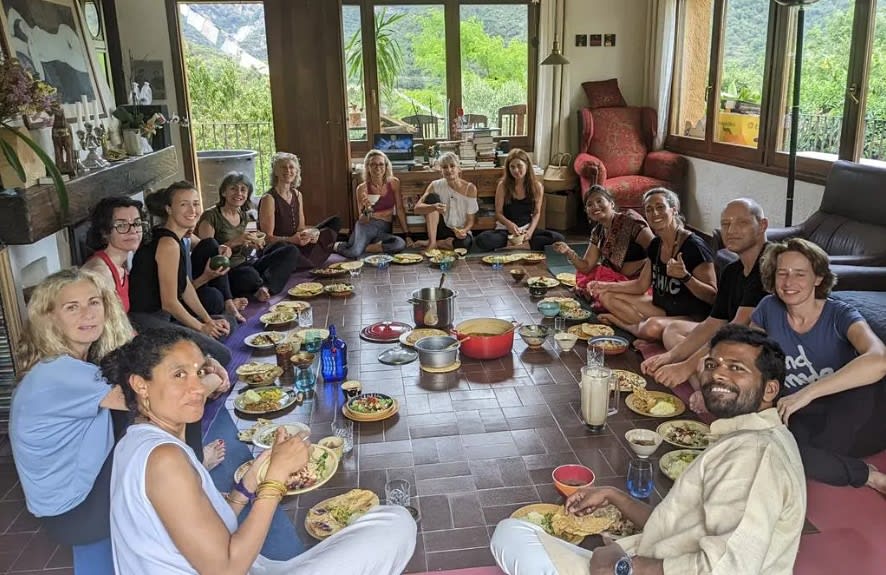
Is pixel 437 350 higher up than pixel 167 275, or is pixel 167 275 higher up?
pixel 167 275

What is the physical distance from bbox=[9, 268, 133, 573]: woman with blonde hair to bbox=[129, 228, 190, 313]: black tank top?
148cm

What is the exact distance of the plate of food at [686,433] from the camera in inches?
101

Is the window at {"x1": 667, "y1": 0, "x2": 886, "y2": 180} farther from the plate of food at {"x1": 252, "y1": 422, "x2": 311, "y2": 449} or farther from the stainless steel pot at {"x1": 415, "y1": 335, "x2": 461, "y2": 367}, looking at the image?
the plate of food at {"x1": 252, "y1": 422, "x2": 311, "y2": 449}

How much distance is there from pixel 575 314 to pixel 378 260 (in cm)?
196

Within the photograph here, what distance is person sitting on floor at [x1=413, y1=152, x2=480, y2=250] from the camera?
6000 mm

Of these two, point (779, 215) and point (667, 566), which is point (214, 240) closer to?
point (667, 566)

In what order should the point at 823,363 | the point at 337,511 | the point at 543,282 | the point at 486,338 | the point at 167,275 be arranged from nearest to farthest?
1. the point at 337,511
2. the point at 823,363
3. the point at 486,338
4. the point at 167,275
5. the point at 543,282

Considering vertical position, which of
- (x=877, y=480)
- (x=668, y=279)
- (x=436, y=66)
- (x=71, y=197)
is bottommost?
(x=877, y=480)

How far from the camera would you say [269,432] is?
104 inches

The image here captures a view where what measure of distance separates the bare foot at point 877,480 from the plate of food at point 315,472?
1.89m

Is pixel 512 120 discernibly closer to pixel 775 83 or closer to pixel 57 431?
pixel 775 83

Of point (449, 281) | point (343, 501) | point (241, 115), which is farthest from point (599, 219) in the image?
point (241, 115)

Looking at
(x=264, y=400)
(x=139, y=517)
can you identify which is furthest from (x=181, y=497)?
(x=264, y=400)

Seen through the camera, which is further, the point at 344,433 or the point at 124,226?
the point at 124,226
